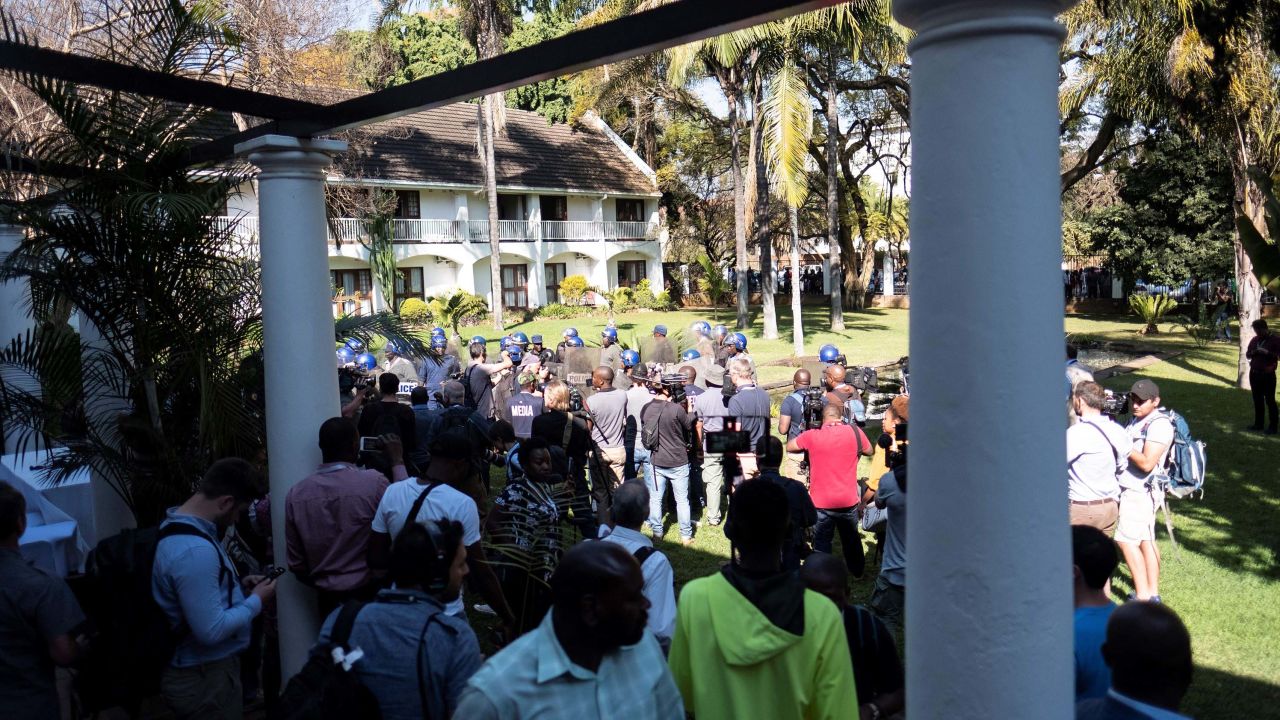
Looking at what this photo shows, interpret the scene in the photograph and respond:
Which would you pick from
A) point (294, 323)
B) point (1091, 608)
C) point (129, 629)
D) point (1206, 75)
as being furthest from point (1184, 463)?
point (1206, 75)

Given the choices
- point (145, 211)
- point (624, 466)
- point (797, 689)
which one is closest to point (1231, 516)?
point (624, 466)

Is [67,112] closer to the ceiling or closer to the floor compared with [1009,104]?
closer to the ceiling

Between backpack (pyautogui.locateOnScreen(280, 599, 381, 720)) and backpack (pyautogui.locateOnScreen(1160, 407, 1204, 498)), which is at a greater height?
backpack (pyautogui.locateOnScreen(280, 599, 381, 720))

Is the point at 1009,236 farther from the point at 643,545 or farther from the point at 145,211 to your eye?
the point at 145,211

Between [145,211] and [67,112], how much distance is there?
25.8 inches

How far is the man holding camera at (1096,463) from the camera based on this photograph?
6414 mm

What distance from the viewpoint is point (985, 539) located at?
2.03m

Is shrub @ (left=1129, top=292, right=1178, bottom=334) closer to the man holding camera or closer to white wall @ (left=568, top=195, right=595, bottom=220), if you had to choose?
white wall @ (left=568, top=195, right=595, bottom=220)

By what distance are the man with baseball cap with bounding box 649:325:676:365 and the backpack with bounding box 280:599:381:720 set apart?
41.6 ft

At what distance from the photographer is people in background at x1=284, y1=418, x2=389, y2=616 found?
4.59m

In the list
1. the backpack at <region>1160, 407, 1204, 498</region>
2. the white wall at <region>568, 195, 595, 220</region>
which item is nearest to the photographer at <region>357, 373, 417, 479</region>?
the backpack at <region>1160, 407, 1204, 498</region>

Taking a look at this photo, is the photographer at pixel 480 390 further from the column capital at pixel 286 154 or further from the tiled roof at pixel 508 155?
the tiled roof at pixel 508 155

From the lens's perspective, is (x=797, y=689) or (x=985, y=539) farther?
(x=797, y=689)

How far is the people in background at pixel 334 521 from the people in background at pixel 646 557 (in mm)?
1184
